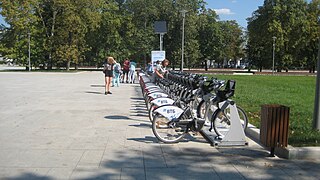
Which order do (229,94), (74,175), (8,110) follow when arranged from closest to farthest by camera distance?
(74,175) → (229,94) → (8,110)

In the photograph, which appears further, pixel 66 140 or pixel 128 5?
pixel 128 5

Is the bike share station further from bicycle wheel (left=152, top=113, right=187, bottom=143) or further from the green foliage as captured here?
the green foliage

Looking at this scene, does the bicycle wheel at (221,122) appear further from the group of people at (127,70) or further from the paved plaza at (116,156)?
the group of people at (127,70)

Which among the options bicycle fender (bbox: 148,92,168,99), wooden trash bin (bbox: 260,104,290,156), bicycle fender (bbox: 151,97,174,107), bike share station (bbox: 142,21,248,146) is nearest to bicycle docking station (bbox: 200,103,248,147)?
bike share station (bbox: 142,21,248,146)

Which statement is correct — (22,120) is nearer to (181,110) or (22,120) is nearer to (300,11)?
(181,110)

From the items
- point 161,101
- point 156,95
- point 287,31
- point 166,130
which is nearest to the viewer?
point 166,130

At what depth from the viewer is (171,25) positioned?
56.0 metres

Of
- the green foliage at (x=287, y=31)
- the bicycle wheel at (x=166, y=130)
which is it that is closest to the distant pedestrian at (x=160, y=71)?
the bicycle wheel at (x=166, y=130)

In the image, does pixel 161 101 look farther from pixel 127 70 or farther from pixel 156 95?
pixel 127 70

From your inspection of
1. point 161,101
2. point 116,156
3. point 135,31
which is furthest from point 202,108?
point 135,31

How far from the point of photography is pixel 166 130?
694cm

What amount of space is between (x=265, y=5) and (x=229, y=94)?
5824 centimetres

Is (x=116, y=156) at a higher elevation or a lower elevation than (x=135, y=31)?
lower

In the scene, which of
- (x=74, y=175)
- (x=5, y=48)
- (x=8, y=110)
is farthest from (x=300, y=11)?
(x=74, y=175)
